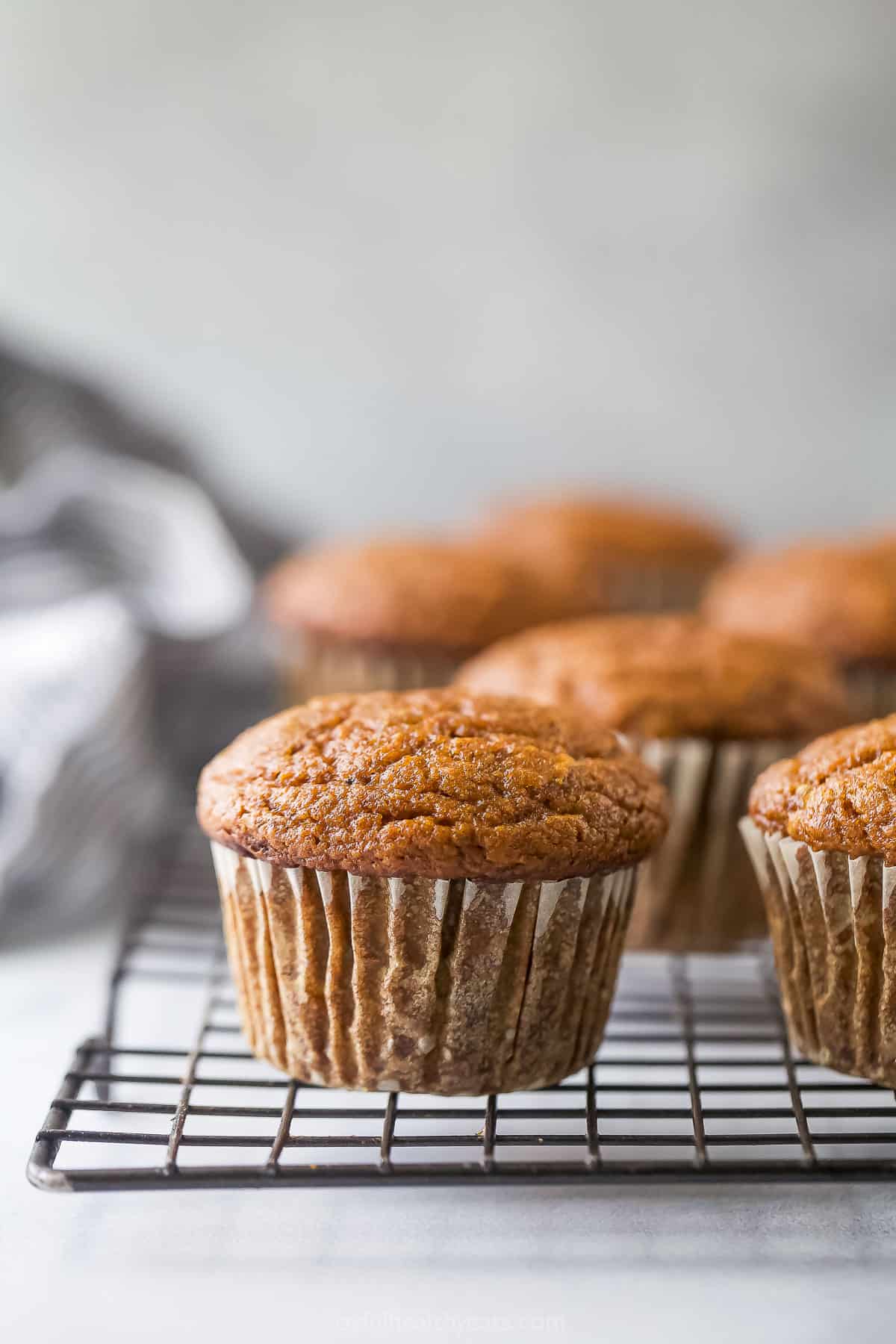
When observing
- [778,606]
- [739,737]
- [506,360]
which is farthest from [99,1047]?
[506,360]

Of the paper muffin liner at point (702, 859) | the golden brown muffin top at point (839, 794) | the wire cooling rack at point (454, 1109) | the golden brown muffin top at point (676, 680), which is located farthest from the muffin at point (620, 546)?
the golden brown muffin top at point (839, 794)

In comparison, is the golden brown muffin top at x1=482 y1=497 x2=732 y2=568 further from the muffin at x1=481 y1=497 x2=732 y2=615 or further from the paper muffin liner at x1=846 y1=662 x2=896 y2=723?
the paper muffin liner at x1=846 y1=662 x2=896 y2=723

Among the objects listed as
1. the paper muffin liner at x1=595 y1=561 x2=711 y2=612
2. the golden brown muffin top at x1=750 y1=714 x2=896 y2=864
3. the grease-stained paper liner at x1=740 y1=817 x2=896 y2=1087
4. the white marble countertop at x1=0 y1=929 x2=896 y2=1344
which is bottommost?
the paper muffin liner at x1=595 y1=561 x2=711 y2=612

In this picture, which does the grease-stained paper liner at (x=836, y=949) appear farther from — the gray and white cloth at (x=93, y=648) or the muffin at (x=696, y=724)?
the gray and white cloth at (x=93, y=648)

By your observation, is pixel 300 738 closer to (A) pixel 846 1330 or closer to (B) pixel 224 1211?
(B) pixel 224 1211

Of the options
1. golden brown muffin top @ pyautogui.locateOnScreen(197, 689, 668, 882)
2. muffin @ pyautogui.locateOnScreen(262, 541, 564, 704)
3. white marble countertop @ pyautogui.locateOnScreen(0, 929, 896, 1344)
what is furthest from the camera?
muffin @ pyautogui.locateOnScreen(262, 541, 564, 704)

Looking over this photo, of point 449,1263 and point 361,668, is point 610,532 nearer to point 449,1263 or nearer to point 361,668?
point 361,668

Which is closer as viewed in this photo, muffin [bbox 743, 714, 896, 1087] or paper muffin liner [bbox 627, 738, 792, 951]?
muffin [bbox 743, 714, 896, 1087]

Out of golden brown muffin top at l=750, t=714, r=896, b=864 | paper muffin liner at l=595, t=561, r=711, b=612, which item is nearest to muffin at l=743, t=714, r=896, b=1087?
golden brown muffin top at l=750, t=714, r=896, b=864
